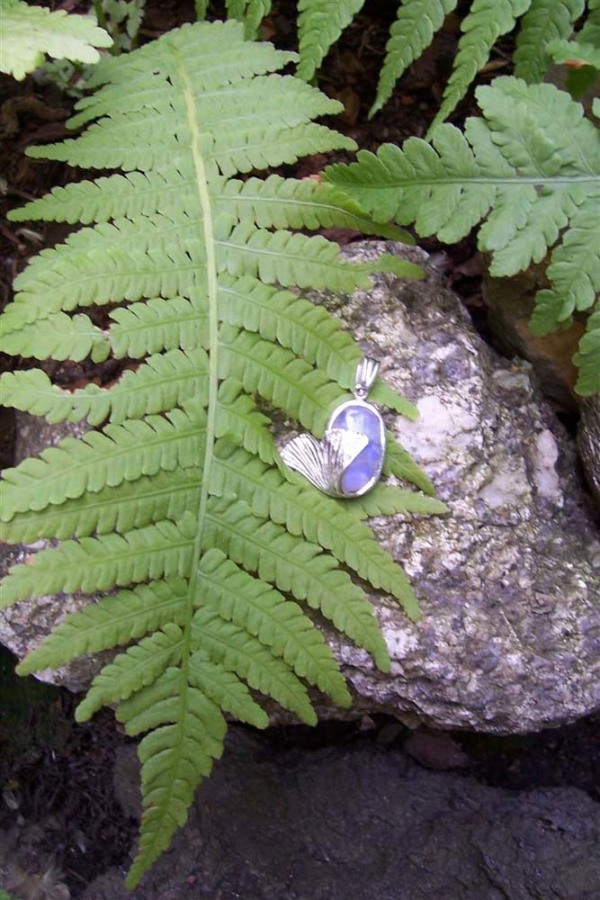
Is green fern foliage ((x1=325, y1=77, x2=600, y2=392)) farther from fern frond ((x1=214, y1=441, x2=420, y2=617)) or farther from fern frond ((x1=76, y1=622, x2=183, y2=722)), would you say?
fern frond ((x1=76, y1=622, x2=183, y2=722))

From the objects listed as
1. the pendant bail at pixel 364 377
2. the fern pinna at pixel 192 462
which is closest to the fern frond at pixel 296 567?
the fern pinna at pixel 192 462

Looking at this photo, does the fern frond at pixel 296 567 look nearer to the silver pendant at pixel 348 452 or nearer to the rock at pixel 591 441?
the silver pendant at pixel 348 452

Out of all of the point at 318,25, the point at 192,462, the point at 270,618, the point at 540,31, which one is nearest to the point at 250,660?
the point at 270,618

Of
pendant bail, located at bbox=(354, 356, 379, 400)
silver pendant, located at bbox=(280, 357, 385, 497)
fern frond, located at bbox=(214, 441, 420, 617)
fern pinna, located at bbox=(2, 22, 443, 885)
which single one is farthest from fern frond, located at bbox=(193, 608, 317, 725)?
pendant bail, located at bbox=(354, 356, 379, 400)

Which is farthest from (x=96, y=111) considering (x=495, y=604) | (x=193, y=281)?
(x=495, y=604)

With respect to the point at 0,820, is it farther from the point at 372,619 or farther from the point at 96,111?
the point at 96,111

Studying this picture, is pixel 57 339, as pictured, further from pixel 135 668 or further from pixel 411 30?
pixel 411 30
